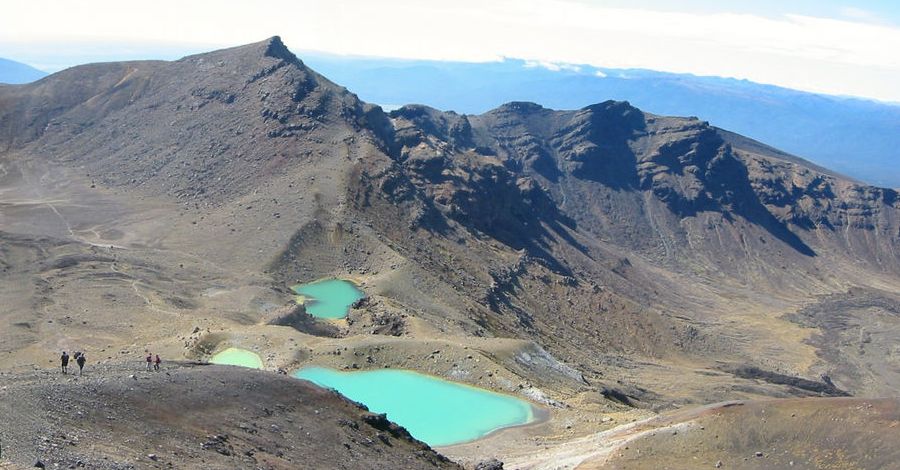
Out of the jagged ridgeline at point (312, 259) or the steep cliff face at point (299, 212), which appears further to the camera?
the steep cliff face at point (299, 212)

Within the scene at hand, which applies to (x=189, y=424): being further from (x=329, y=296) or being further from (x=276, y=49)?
(x=276, y=49)

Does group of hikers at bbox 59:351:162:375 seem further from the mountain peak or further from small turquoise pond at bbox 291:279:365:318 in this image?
the mountain peak

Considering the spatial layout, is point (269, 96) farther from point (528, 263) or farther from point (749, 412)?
point (749, 412)

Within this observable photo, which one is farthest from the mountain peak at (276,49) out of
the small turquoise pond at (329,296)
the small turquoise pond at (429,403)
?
the small turquoise pond at (429,403)

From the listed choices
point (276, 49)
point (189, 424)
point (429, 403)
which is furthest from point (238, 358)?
point (276, 49)

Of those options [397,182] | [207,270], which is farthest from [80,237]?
[397,182]

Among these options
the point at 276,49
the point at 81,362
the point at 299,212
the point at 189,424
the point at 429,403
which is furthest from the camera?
the point at 276,49

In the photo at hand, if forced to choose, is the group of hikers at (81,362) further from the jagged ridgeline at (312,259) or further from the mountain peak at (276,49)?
the mountain peak at (276,49)

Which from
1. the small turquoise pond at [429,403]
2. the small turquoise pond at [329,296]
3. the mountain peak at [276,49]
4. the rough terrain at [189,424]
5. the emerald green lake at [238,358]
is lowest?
the small turquoise pond at [329,296]
